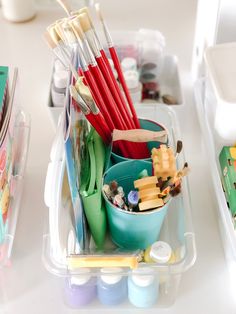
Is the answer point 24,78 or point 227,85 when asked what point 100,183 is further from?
point 24,78

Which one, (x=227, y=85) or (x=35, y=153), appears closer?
(x=227, y=85)

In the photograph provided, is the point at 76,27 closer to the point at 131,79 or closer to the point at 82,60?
the point at 82,60

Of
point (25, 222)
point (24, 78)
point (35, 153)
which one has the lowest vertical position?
point (25, 222)

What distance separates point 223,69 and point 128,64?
0.18 meters

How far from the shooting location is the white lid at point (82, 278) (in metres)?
0.51

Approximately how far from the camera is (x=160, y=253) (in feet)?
1.69

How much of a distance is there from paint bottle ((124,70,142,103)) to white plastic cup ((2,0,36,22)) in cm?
29

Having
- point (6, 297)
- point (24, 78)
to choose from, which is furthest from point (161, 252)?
point (24, 78)

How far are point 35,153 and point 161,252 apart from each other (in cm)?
27

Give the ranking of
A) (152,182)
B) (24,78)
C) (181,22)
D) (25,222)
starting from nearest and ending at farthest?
(152,182) → (25,222) → (24,78) → (181,22)

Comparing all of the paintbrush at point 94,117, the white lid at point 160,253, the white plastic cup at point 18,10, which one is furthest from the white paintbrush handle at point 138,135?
the white plastic cup at point 18,10

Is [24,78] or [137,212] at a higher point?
[24,78]

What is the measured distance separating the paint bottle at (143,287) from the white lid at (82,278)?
4 cm

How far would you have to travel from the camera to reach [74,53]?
54 cm
